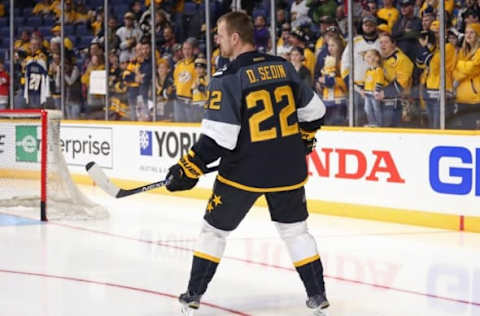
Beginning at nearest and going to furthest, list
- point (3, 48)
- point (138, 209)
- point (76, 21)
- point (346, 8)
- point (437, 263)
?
point (437, 263) → point (346, 8) → point (138, 209) → point (76, 21) → point (3, 48)

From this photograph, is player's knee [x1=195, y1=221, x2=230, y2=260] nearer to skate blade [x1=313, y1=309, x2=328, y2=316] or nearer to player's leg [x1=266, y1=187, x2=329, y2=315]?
player's leg [x1=266, y1=187, x2=329, y2=315]

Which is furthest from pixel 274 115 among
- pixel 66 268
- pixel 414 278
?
pixel 66 268

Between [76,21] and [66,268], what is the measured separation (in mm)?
6246

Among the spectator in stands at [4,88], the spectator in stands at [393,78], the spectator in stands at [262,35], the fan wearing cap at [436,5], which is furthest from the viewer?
the spectator in stands at [4,88]

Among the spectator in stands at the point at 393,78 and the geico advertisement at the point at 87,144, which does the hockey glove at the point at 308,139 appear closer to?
the spectator in stands at the point at 393,78

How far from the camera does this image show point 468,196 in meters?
7.39

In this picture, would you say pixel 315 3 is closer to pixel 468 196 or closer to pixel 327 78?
pixel 327 78

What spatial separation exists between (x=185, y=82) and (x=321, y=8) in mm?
1949

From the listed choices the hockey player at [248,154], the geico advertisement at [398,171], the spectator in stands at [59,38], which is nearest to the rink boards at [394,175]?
the geico advertisement at [398,171]

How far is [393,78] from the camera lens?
7.99 m

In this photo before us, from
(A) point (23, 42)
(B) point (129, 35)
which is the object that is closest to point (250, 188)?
(B) point (129, 35)

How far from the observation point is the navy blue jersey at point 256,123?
164 inches

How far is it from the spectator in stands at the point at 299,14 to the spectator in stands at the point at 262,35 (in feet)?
1.11

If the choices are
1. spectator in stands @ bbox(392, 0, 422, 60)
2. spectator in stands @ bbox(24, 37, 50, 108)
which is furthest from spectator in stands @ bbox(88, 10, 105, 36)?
spectator in stands @ bbox(392, 0, 422, 60)
